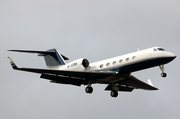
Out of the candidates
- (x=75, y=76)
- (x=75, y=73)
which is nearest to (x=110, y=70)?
(x=75, y=73)

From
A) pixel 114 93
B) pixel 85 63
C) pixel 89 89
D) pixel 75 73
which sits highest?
pixel 85 63

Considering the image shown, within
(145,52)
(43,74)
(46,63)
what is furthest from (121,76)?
(46,63)

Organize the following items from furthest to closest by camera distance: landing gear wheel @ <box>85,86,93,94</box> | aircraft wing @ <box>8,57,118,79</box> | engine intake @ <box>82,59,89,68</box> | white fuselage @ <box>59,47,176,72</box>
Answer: engine intake @ <box>82,59,89,68</box>
landing gear wheel @ <box>85,86,93,94</box>
aircraft wing @ <box>8,57,118,79</box>
white fuselage @ <box>59,47,176,72</box>

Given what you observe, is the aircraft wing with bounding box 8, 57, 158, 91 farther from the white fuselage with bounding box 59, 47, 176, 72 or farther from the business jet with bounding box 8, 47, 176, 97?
the white fuselage with bounding box 59, 47, 176, 72

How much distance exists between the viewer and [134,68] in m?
24.6

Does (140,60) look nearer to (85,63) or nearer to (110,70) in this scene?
(110,70)

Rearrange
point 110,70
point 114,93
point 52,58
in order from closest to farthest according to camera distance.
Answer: point 110,70, point 114,93, point 52,58

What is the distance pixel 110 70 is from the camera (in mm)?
25359

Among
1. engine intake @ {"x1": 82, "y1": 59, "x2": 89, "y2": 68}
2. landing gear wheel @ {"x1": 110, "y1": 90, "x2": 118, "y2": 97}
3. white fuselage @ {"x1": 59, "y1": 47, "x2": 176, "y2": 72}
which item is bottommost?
landing gear wheel @ {"x1": 110, "y1": 90, "x2": 118, "y2": 97}

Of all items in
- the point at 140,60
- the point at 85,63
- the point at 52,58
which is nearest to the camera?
the point at 140,60

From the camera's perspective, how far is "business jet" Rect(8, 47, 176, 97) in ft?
79.1

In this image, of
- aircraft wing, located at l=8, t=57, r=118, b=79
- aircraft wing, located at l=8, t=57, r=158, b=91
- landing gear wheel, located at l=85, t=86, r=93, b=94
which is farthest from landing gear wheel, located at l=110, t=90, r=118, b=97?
aircraft wing, located at l=8, t=57, r=118, b=79

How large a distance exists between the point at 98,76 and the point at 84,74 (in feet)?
3.59

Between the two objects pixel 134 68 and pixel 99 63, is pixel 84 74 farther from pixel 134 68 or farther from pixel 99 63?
pixel 134 68
